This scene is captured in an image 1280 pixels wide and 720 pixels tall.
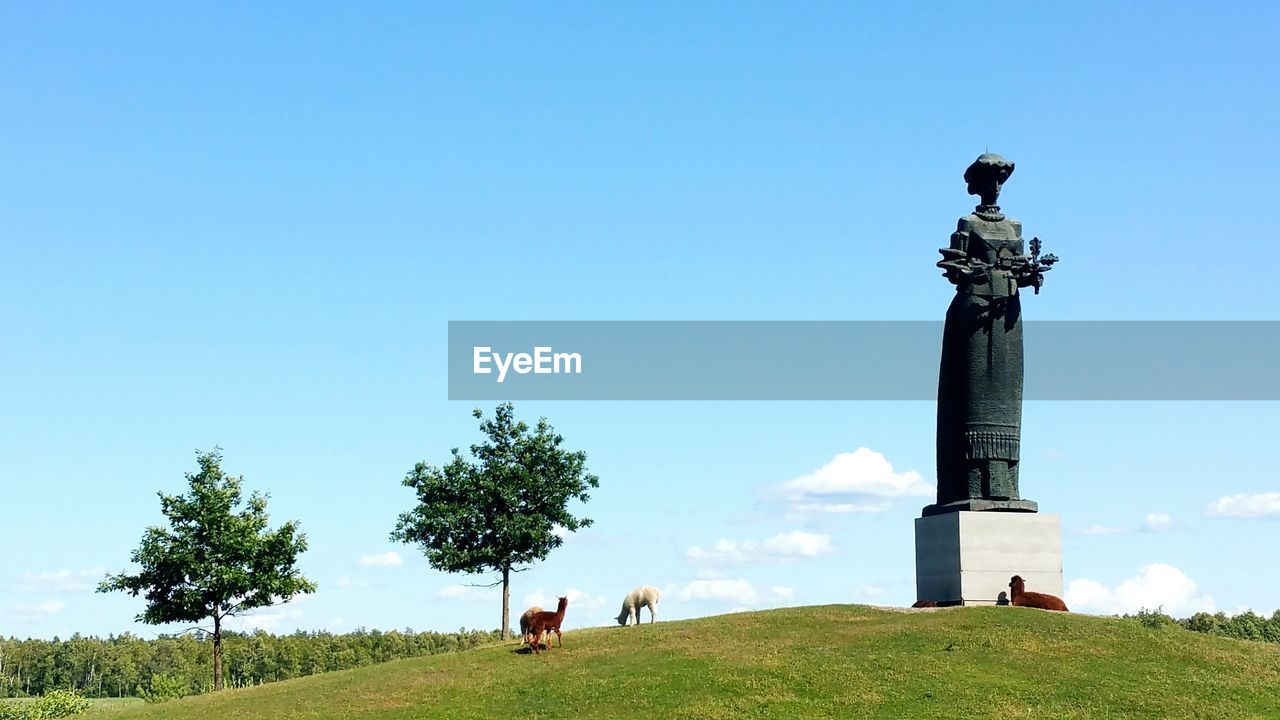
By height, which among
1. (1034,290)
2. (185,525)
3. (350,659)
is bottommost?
(350,659)

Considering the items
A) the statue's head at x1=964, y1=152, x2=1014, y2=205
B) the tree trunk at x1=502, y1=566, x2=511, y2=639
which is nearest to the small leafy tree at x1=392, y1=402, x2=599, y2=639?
the tree trunk at x1=502, y1=566, x2=511, y2=639

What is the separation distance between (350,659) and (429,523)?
227 ft

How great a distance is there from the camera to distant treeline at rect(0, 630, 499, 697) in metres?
123

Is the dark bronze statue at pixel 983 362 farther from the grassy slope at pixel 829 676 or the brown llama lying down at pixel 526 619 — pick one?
the brown llama lying down at pixel 526 619

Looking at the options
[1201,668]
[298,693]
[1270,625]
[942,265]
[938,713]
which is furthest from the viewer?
[1270,625]

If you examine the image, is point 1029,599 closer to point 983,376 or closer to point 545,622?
point 983,376

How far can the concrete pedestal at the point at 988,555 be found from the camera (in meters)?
42.3

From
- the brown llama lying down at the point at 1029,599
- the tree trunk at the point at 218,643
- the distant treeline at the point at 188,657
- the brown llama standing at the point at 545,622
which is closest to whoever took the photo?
the brown llama standing at the point at 545,622

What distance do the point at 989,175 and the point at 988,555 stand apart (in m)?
13.8

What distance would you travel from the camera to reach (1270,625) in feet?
288

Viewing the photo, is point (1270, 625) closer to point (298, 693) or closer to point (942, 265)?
point (942, 265)

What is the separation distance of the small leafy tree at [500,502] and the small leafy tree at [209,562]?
5440 millimetres

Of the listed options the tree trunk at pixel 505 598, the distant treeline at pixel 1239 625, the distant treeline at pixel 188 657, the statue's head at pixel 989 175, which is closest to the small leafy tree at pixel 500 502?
the tree trunk at pixel 505 598

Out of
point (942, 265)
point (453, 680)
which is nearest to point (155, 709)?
point (453, 680)
